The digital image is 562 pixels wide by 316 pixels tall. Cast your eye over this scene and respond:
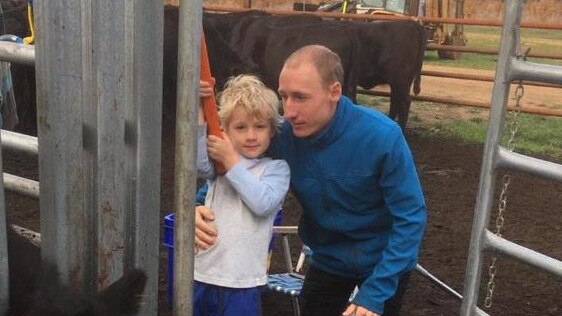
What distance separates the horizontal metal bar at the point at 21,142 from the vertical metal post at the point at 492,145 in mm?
1320

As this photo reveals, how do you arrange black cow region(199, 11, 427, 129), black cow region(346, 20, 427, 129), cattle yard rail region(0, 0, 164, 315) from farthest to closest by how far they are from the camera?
black cow region(346, 20, 427, 129)
black cow region(199, 11, 427, 129)
cattle yard rail region(0, 0, 164, 315)

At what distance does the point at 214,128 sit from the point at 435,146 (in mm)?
6860

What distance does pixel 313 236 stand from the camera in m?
2.78

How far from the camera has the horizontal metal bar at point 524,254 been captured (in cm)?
219

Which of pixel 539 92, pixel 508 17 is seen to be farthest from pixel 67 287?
pixel 539 92

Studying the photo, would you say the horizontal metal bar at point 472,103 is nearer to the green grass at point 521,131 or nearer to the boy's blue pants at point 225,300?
the green grass at point 521,131

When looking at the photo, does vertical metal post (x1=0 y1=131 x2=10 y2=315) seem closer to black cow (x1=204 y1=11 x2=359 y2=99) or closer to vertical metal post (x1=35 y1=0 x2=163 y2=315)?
vertical metal post (x1=35 y1=0 x2=163 y2=315)

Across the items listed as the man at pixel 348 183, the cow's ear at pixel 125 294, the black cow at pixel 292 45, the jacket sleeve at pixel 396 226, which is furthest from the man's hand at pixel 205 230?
the black cow at pixel 292 45

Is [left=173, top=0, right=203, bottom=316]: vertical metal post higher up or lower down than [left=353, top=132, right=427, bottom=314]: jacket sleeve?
higher up

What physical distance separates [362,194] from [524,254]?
1.77 feet

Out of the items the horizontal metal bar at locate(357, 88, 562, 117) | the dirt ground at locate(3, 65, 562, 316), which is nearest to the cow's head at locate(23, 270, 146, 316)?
the dirt ground at locate(3, 65, 562, 316)

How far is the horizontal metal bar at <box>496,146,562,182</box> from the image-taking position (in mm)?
2162

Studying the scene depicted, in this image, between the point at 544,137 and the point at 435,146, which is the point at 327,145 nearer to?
the point at 435,146

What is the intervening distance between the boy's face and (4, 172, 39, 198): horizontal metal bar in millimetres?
681
